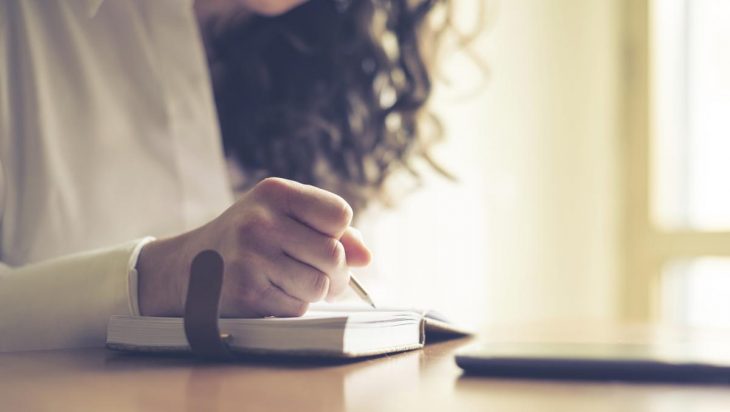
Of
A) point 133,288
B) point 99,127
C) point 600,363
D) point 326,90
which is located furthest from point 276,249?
point 326,90

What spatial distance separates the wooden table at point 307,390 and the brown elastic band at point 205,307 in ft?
0.06

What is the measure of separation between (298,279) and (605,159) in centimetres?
268

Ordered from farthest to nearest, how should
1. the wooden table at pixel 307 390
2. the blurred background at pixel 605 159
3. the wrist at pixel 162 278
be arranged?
the blurred background at pixel 605 159, the wrist at pixel 162 278, the wooden table at pixel 307 390

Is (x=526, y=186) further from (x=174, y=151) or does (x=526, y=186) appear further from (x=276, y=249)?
(x=276, y=249)

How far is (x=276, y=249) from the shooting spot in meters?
0.67

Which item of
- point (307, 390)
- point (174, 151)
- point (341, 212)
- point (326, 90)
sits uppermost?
point (326, 90)

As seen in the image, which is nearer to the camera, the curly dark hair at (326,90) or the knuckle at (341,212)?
the knuckle at (341,212)

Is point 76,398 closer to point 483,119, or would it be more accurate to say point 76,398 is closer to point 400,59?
point 400,59

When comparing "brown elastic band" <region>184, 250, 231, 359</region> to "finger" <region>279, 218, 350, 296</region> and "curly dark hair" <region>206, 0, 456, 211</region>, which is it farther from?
"curly dark hair" <region>206, 0, 456, 211</region>

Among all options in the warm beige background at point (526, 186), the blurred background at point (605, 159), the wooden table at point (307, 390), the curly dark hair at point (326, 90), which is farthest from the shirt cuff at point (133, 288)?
the blurred background at point (605, 159)

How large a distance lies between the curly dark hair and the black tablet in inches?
39.4

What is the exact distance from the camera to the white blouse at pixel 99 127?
105 cm

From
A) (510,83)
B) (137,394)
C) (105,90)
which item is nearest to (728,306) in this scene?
(510,83)

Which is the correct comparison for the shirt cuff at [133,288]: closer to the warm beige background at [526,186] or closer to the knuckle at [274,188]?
the knuckle at [274,188]
